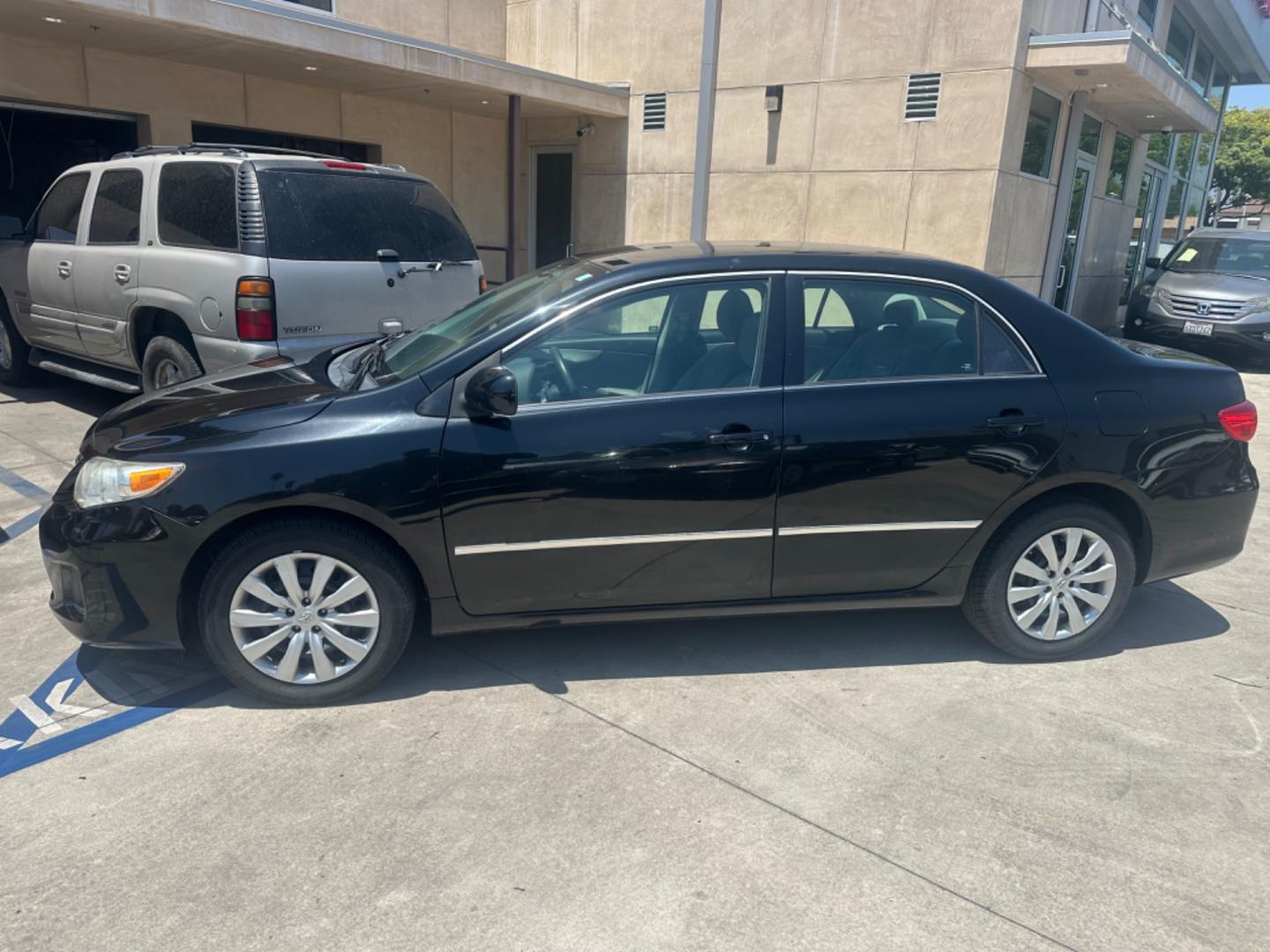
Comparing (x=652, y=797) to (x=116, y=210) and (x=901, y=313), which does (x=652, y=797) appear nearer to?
(x=901, y=313)

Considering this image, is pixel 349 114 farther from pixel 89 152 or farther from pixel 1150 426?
pixel 1150 426

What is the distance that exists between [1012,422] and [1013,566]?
62 centimetres

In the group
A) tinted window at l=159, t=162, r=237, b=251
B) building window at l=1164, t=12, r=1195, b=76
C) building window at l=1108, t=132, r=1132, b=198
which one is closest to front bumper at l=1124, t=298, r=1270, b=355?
building window at l=1108, t=132, r=1132, b=198

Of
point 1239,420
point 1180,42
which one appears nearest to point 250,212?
point 1239,420

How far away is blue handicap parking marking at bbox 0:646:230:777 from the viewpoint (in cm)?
326

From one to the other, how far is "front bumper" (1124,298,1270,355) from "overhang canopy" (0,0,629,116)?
29.5ft

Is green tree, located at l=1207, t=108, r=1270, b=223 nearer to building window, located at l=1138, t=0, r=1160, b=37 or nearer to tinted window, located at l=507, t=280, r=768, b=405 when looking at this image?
building window, located at l=1138, t=0, r=1160, b=37

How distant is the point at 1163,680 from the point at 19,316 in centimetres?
873

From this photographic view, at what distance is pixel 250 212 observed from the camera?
571 centimetres

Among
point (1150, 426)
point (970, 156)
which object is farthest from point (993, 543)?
point (970, 156)

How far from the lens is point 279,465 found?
10.8 ft

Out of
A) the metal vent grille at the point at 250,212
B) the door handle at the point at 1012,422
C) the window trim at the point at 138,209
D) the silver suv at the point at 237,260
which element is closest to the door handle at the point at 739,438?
the door handle at the point at 1012,422

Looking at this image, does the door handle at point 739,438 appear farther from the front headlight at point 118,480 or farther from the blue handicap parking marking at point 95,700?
the blue handicap parking marking at point 95,700

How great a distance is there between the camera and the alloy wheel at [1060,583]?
400cm
